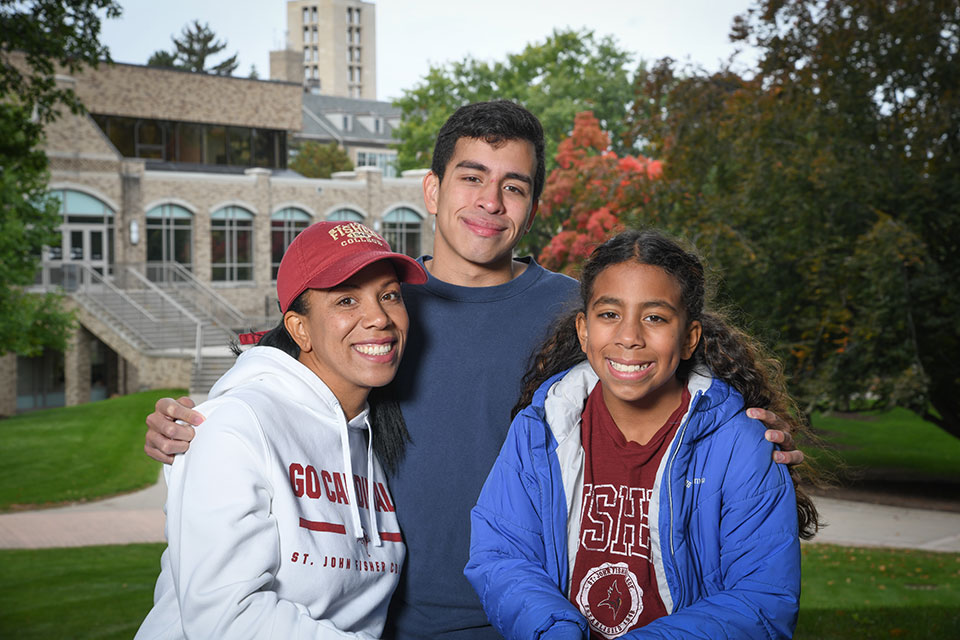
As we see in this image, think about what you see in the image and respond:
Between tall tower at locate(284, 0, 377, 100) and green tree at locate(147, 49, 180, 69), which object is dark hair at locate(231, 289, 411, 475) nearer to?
green tree at locate(147, 49, 180, 69)

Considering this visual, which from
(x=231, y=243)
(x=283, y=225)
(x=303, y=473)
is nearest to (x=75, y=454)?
(x=303, y=473)

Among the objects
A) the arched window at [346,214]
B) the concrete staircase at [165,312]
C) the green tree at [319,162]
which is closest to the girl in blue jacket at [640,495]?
the concrete staircase at [165,312]

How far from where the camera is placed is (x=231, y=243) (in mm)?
35219

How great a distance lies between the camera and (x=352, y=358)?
2.80 meters

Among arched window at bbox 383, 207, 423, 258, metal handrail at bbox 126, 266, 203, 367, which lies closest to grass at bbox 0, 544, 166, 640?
metal handrail at bbox 126, 266, 203, 367

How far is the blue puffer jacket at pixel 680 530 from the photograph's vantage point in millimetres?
2336

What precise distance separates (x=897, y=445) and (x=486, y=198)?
21904 mm

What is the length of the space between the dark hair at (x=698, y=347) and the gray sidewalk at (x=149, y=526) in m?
9.61

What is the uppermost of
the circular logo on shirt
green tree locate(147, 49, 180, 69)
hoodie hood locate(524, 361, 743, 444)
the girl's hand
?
green tree locate(147, 49, 180, 69)

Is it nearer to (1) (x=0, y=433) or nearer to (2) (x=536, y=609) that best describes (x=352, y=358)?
(2) (x=536, y=609)

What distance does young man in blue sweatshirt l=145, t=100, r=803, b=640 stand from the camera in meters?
3.02

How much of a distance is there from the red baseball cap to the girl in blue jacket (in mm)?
624

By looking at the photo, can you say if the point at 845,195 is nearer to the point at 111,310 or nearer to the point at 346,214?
the point at 111,310

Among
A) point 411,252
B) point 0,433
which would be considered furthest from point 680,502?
point 411,252
